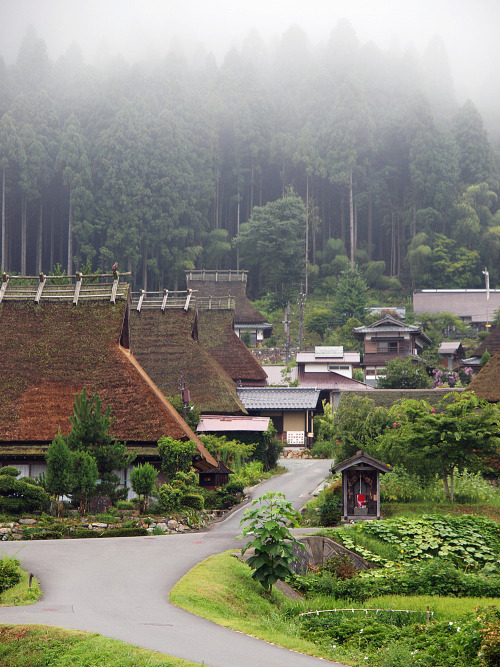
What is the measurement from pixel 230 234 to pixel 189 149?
38.1 ft

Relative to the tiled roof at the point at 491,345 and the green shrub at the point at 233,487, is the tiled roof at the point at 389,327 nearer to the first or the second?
the tiled roof at the point at 491,345

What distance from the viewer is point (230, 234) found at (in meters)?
96.4

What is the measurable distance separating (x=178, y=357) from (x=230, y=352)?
9735 millimetres

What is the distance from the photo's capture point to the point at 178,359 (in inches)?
1704

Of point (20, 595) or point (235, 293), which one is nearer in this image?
point (20, 595)

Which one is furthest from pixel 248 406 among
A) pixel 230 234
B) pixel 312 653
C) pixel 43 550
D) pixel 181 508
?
pixel 230 234

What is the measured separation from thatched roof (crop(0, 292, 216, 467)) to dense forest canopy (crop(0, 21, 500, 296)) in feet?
154

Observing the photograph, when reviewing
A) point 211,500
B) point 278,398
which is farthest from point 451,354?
point 211,500

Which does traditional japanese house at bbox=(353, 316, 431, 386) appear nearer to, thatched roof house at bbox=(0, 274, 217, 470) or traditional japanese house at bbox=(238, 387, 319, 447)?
traditional japanese house at bbox=(238, 387, 319, 447)

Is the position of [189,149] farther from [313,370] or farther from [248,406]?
[248,406]

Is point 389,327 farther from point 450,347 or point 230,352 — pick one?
point 230,352

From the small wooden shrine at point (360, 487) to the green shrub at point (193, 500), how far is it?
429 cm

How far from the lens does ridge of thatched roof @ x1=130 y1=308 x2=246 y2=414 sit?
1661 inches

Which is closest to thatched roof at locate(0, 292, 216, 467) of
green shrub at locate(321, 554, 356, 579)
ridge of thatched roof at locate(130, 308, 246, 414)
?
green shrub at locate(321, 554, 356, 579)
